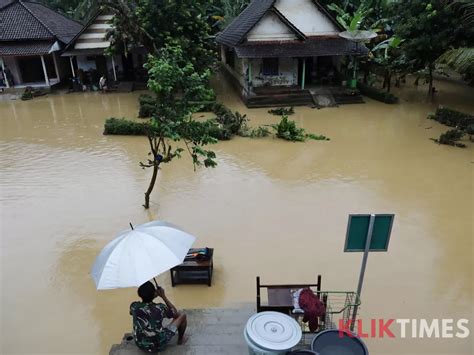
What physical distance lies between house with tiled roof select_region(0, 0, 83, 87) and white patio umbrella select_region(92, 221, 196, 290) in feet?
66.6

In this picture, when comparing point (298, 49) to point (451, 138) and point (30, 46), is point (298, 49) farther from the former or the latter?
point (30, 46)

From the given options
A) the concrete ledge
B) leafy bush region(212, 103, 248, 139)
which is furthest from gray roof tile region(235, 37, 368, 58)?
the concrete ledge

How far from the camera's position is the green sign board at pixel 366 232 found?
3.99m

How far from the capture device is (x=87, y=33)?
2169cm

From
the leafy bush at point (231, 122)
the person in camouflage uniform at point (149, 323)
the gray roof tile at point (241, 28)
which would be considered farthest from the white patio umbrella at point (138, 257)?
the gray roof tile at point (241, 28)

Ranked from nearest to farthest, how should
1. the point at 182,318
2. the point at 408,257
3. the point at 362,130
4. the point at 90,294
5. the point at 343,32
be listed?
the point at 182,318
the point at 90,294
the point at 408,257
the point at 362,130
the point at 343,32

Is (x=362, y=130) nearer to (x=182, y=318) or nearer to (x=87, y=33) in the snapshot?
(x=182, y=318)

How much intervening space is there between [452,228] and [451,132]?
18.9 ft

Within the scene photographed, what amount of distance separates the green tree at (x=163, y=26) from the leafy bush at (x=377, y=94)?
25.6 feet

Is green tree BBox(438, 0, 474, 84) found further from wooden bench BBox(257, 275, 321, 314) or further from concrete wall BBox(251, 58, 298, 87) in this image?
wooden bench BBox(257, 275, 321, 314)

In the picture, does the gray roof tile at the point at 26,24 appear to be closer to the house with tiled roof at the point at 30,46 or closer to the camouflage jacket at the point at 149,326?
the house with tiled roof at the point at 30,46

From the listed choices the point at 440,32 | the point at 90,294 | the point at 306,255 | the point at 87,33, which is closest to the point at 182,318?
the point at 90,294

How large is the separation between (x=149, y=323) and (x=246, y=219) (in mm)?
4362

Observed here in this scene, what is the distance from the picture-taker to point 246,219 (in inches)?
325
